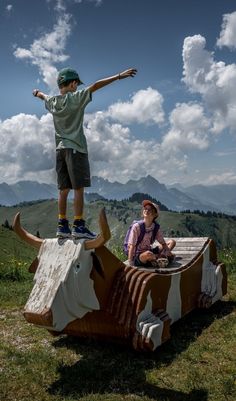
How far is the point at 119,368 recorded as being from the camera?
6.05m

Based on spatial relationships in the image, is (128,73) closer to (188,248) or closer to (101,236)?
(101,236)

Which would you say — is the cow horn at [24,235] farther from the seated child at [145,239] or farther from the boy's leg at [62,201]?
the seated child at [145,239]

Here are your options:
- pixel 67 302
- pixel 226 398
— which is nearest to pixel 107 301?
pixel 67 302

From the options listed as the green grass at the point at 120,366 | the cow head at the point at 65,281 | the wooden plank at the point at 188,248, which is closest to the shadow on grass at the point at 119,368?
the green grass at the point at 120,366

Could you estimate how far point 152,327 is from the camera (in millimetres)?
6301

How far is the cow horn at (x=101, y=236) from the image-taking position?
5.63 metres

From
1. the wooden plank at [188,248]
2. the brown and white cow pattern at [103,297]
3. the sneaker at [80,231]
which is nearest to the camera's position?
the brown and white cow pattern at [103,297]

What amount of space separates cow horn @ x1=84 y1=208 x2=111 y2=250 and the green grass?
167 cm

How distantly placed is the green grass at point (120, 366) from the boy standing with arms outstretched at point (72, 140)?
1821 millimetres

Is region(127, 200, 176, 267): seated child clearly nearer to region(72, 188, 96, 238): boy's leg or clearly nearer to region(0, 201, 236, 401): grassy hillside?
region(0, 201, 236, 401): grassy hillside

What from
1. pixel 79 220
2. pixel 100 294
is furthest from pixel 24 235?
pixel 100 294

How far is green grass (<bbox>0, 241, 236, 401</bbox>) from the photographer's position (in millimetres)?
5289

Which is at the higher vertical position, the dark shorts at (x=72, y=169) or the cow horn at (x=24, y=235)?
the dark shorts at (x=72, y=169)

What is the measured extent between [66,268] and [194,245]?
13.0 feet
